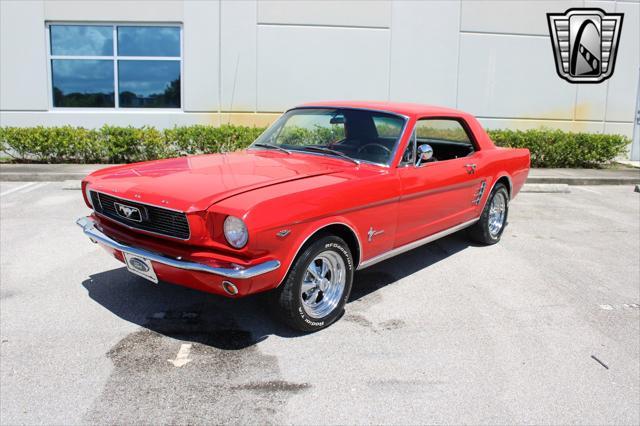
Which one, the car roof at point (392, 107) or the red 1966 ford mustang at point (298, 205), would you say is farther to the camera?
the car roof at point (392, 107)

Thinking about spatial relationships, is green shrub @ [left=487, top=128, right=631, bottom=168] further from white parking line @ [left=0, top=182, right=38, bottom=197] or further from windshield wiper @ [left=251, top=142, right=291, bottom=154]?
white parking line @ [left=0, top=182, right=38, bottom=197]

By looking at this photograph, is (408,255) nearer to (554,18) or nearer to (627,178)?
(627,178)

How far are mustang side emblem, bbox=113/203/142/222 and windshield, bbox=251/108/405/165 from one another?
172 cm

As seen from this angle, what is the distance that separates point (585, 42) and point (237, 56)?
8.37 metres

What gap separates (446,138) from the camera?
6.10 m

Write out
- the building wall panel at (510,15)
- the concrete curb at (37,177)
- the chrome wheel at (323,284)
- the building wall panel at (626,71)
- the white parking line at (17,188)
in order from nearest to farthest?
1. the chrome wheel at (323,284)
2. the white parking line at (17,188)
3. the concrete curb at (37,177)
4. the building wall panel at (510,15)
5. the building wall panel at (626,71)

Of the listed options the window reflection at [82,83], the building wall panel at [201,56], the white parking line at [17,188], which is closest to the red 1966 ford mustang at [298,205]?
the white parking line at [17,188]

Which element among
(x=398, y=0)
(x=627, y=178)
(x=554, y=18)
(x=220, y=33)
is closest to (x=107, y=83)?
(x=220, y=33)

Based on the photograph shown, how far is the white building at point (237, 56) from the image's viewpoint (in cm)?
1245

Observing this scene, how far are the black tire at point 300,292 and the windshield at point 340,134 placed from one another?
1037 millimetres

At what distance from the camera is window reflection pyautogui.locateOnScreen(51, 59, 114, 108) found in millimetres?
12727

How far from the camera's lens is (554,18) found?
13.7 m

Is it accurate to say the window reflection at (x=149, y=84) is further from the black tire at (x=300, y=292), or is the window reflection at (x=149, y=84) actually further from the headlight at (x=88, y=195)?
the black tire at (x=300, y=292)

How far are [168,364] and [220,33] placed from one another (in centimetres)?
1013
